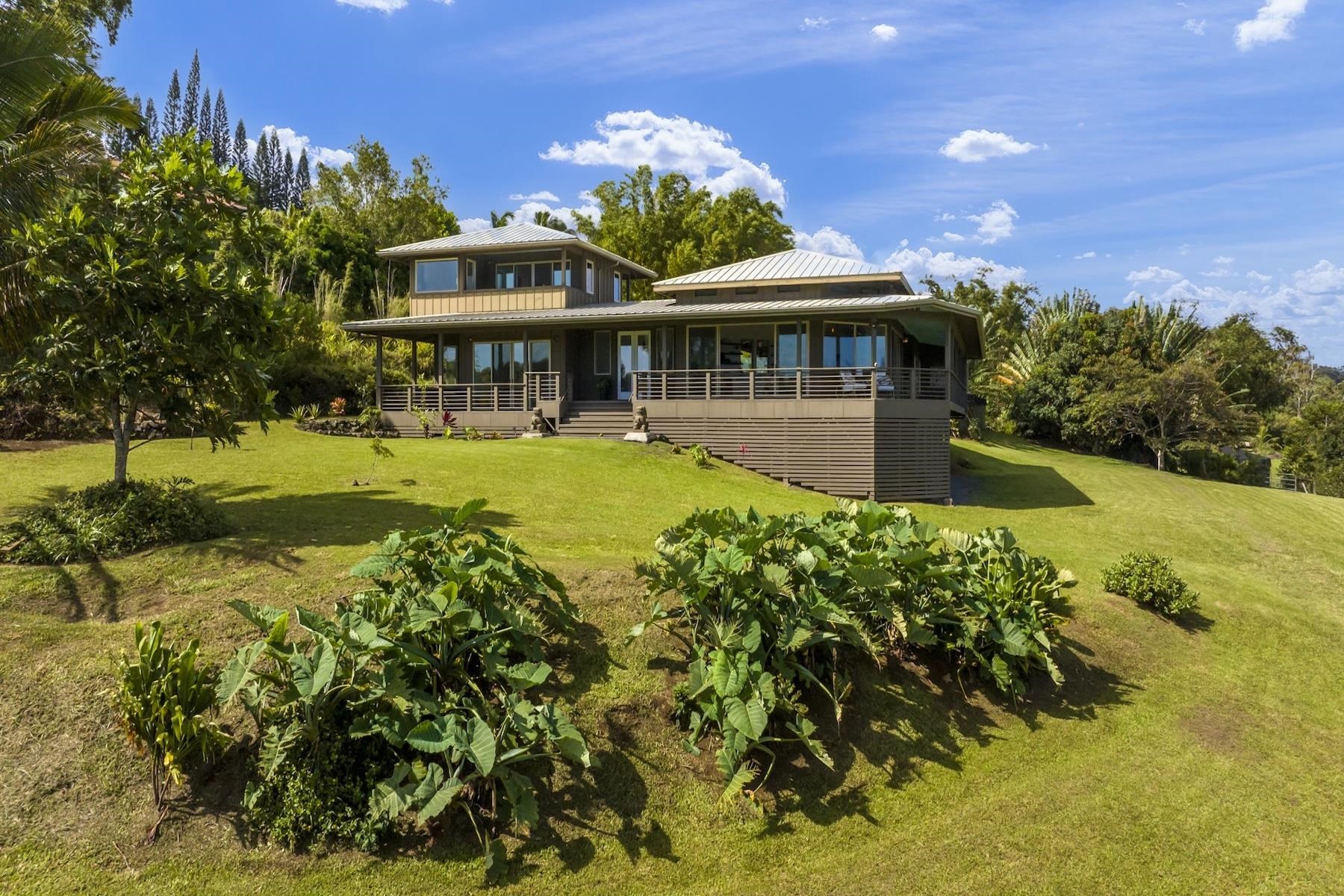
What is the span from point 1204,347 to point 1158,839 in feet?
132

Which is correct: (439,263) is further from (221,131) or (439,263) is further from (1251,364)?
(221,131)

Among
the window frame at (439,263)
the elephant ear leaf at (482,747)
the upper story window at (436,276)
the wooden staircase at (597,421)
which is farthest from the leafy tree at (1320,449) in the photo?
the elephant ear leaf at (482,747)

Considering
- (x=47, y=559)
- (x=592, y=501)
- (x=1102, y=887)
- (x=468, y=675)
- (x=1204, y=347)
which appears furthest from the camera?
(x=1204, y=347)

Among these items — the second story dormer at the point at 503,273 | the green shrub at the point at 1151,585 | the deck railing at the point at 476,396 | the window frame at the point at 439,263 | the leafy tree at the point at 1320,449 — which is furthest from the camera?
the leafy tree at the point at 1320,449

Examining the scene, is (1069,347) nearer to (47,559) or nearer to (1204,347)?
(1204,347)

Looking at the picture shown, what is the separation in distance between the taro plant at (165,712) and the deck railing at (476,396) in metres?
19.2

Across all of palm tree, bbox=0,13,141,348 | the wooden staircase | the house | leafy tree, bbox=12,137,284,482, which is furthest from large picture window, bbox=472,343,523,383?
leafy tree, bbox=12,137,284,482

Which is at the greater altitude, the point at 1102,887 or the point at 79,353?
the point at 79,353

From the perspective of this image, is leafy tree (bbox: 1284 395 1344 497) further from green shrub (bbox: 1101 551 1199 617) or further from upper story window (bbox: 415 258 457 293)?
upper story window (bbox: 415 258 457 293)

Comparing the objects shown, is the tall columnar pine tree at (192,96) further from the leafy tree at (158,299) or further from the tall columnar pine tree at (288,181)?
the leafy tree at (158,299)

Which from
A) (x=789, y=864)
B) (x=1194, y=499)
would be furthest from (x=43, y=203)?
(x=1194, y=499)

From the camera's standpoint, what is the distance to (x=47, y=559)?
303 inches

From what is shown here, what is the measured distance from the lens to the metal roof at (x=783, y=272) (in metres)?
24.2

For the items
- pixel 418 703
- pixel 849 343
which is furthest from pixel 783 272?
pixel 418 703
